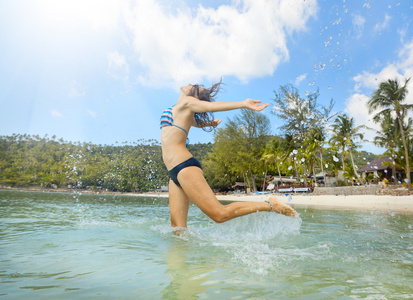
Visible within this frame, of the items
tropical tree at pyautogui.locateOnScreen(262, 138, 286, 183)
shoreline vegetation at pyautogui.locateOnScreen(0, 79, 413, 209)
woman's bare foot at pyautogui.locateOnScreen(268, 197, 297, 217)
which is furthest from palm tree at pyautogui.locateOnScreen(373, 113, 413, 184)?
woman's bare foot at pyautogui.locateOnScreen(268, 197, 297, 217)

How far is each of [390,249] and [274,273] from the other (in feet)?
6.81

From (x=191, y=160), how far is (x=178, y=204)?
75 centimetres

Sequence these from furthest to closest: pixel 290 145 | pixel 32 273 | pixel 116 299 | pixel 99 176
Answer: pixel 99 176, pixel 290 145, pixel 32 273, pixel 116 299

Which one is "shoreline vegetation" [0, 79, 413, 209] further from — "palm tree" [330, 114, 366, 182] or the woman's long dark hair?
the woman's long dark hair

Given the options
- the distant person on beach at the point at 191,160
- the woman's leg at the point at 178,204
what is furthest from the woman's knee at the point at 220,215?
the woman's leg at the point at 178,204

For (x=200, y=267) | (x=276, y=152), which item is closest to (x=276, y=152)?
(x=276, y=152)

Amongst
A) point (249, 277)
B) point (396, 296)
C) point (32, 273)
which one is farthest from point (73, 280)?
point (396, 296)

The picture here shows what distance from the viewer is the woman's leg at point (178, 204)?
3.70 metres

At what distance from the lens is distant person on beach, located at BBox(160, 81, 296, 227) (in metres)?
3.19

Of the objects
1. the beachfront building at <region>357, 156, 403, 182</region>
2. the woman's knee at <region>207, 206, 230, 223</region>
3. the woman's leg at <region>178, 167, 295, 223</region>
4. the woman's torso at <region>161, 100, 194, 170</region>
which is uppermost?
the beachfront building at <region>357, 156, 403, 182</region>

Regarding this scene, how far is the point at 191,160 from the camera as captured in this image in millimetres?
3359

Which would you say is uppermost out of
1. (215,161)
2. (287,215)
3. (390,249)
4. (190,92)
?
(215,161)

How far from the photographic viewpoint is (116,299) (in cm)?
163

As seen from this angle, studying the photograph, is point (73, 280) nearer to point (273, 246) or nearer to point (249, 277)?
point (249, 277)
